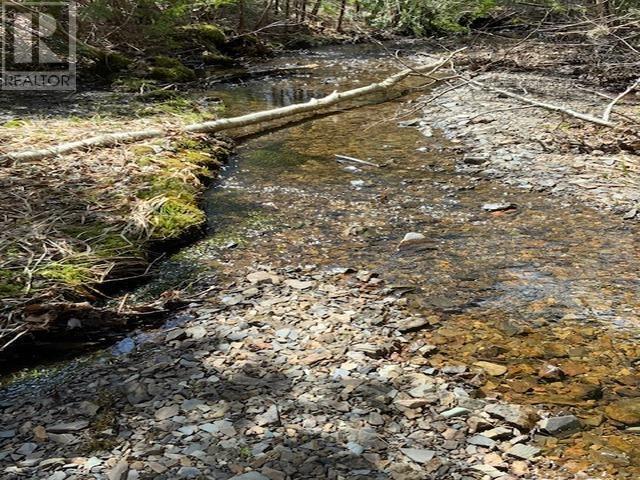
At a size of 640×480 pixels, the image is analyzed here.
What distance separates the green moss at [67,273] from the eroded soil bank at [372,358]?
19.8 inches

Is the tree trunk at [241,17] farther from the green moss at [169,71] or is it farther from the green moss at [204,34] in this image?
the green moss at [169,71]

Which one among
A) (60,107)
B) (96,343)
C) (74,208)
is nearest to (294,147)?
(74,208)

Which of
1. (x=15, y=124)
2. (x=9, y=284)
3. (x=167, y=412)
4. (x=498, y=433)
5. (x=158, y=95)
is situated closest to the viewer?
(x=498, y=433)

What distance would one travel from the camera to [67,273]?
450 cm

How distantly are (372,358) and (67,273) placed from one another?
241 centimetres

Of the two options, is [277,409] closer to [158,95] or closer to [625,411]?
[625,411]

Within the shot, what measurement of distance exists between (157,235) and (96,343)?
1545 mm

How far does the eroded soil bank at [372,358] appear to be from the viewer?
2945 mm

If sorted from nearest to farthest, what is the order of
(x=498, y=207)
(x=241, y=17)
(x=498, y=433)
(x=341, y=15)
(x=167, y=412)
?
(x=498, y=433)
(x=167, y=412)
(x=498, y=207)
(x=241, y=17)
(x=341, y=15)

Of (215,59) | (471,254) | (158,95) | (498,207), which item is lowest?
(471,254)

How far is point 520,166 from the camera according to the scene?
731 centimetres

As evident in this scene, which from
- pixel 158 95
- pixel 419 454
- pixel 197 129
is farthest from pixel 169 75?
pixel 419 454

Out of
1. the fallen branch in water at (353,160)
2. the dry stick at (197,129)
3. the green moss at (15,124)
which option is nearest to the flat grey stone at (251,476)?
the dry stick at (197,129)

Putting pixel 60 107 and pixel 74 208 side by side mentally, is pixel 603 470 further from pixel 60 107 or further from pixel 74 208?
pixel 60 107
